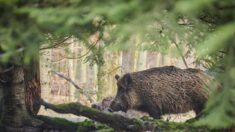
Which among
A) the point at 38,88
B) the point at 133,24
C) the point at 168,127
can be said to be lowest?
the point at 168,127

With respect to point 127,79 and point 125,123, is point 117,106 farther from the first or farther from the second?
point 125,123

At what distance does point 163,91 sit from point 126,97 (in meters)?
0.79

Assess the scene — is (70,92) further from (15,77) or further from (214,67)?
(214,67)

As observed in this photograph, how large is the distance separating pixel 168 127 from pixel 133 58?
803cm

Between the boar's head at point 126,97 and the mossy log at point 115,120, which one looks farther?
the boar's head at point 126,97

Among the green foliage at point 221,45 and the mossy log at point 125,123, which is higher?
the green foliage at point 221,45

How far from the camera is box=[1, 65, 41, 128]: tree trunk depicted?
4895mm

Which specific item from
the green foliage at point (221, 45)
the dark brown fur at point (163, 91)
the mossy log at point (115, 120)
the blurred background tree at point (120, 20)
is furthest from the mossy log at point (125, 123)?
the blurred background tree at point (120, 20)

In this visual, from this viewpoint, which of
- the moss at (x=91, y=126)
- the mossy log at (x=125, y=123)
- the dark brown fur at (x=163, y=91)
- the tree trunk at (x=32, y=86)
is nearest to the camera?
the mossy log at (x=125, y=123)

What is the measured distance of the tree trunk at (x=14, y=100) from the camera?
16.1ft

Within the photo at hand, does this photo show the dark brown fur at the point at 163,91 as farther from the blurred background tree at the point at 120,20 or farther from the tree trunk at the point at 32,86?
the blurred background tree at the point at 120,20

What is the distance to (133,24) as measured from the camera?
161 centimetres

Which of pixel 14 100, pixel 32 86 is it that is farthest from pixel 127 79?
pixel 14 100

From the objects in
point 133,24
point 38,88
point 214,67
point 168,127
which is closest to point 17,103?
point 38,88
